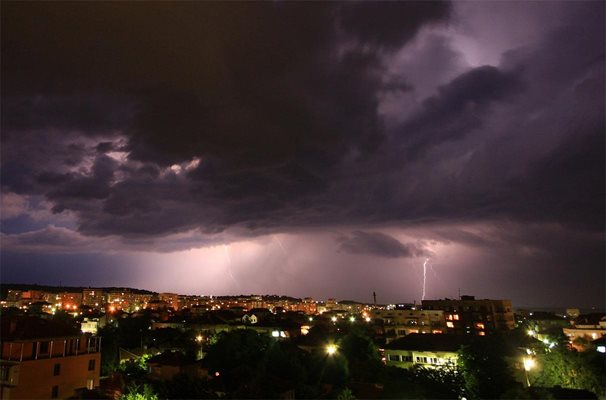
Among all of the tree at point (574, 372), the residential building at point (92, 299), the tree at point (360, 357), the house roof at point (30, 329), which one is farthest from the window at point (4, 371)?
the residential building at point (92, 299)

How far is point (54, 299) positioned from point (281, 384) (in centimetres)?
15823

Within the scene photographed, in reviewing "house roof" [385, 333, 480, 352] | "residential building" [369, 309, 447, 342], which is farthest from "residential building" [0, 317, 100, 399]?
"residential building" [369, 309, 447, 342]

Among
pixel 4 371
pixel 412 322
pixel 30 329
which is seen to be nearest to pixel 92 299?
pixel 412 322

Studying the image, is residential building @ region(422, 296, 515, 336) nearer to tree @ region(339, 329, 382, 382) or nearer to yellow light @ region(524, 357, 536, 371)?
tree @ region(339, 329, 382, 382)

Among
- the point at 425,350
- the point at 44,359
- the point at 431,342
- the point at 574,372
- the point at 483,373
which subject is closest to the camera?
the point at 44,359

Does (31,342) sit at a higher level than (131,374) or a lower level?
higher

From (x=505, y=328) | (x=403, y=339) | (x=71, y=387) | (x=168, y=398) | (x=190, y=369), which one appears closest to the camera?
(x=168, y=398)

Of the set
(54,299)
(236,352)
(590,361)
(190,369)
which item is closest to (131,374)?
(190,369)

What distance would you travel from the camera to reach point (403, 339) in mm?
47688

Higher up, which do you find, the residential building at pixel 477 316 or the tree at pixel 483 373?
the tree at pixel 483 373

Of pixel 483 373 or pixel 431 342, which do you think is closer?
pixel 483 373

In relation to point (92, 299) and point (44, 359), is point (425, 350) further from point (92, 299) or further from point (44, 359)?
point (92, 299)

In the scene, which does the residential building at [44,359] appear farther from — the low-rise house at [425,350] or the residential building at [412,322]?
the residential building at [412,322]

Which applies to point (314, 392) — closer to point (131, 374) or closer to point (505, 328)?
point (131, 374)
